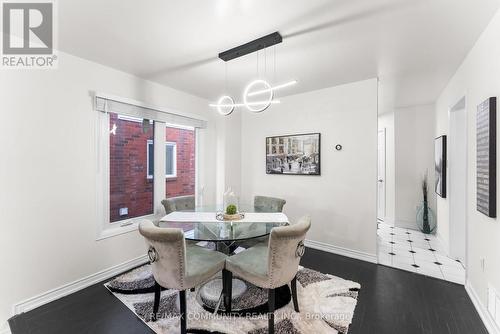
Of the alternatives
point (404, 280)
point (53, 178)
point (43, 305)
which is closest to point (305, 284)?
point (404, 280)

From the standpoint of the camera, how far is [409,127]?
4793mm

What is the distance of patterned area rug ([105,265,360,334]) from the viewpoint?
75.1 inches

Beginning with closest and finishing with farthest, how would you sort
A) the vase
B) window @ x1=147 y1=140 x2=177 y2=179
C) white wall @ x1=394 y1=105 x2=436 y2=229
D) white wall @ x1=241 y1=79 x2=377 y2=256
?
white wall @ x1=241 y1=79 x2=377 y2=256 < window @ x1=147 y1=140 x2=177 y2=179 < the vase < white wall @ x1=394 y1=105 x2=436 y2=229

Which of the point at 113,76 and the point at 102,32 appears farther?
the point at 113,76

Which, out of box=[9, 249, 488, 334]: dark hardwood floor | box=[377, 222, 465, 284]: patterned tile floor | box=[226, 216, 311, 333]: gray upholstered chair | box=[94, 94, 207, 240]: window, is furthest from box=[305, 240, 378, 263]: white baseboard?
box=[94, 94, 207, 240]: window

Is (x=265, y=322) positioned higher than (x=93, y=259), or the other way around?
(x=93, y=259)

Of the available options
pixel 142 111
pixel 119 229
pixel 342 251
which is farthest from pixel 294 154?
pixel 119 229

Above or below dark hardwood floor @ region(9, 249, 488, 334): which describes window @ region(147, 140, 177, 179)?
above

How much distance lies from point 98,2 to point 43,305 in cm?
276

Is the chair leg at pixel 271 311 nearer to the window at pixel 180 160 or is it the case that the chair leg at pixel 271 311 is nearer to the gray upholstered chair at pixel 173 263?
the gray upholstered chair at pixel 173 263

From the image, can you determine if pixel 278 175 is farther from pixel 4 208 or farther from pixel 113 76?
pixel 4 208

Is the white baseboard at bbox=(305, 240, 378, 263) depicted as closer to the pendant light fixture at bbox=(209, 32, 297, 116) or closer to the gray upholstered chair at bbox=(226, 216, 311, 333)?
the gray upholstered chair at bbox=(226, 216, 311, 333)

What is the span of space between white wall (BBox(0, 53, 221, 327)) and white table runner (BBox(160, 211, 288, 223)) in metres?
0.93

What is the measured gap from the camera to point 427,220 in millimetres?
4395
